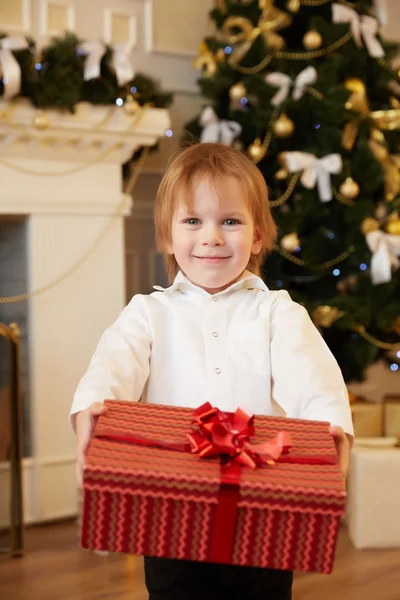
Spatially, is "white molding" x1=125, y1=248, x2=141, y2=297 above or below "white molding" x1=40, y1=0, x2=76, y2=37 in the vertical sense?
below

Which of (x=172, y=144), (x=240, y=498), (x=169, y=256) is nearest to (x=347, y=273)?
(x=172, y=144)

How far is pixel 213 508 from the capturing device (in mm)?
1164

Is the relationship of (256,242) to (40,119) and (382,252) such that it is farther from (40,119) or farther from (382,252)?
(382,252)

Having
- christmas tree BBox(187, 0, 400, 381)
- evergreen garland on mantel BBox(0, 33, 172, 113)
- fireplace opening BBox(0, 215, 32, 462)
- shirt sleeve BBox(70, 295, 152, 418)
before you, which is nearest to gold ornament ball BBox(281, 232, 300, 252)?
christmas tree BBox(187, 0, 400, 381)

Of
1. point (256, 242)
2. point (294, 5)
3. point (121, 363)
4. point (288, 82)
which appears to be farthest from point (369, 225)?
point (121, 363)

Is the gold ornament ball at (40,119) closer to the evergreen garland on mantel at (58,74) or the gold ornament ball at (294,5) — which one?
the evergreen garland on mantel at (58,74)

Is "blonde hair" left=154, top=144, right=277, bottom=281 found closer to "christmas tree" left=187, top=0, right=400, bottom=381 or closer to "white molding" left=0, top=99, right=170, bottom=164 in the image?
"white molding" left=0, top=99, right=170, bottom=164

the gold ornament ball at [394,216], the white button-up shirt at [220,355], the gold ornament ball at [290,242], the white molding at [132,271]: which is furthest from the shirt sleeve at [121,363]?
the white molding at [132,271]

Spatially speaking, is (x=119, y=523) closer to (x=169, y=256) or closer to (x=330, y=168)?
(x=169, y=256)

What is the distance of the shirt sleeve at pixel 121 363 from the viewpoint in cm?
142

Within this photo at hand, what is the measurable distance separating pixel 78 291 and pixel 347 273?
1.03m

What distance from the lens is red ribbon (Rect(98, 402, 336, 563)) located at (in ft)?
3.79

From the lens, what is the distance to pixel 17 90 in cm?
276

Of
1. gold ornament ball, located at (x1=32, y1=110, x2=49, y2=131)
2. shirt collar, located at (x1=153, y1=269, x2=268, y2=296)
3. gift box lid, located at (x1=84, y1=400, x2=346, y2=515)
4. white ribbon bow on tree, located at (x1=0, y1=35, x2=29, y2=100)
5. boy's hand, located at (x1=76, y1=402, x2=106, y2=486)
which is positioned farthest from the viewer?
gold ornament ball, located at (x1=32, y1=110, x2=49, y2=131)
